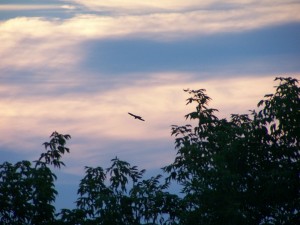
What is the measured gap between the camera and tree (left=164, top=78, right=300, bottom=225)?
64.4 feet

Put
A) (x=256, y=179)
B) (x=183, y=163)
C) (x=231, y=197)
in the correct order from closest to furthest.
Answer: (x=231, y=197), (x=256, y=179), (x=183, y=163)

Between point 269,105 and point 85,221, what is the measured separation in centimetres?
766

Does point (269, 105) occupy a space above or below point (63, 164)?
above

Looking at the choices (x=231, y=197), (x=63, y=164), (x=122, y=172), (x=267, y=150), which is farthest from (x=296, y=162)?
(x=63, y=164)

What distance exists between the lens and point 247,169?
21.5 m

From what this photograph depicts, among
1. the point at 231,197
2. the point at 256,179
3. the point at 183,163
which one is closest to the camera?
the point at 231,197

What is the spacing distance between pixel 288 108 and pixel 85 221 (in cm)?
805

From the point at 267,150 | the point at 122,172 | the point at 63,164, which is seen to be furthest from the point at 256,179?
the point at 63,164

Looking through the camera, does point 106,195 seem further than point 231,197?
Yes

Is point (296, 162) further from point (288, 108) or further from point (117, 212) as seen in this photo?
point (117, 212)

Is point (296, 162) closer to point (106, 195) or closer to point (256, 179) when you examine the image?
point (256, 179)

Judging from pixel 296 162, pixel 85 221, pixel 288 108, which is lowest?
pixel 85 221

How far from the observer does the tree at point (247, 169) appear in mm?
19641

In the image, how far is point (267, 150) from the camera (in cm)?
2170
